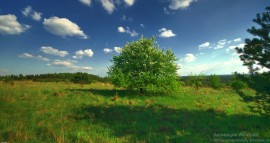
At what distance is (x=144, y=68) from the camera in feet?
85.7

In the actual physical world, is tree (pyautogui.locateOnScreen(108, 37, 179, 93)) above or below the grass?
above

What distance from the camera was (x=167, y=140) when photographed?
8.91 metres

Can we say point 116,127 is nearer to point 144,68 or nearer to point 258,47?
point 258,47

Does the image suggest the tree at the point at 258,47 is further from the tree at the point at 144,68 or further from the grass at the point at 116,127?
the tree at the point at 144,68

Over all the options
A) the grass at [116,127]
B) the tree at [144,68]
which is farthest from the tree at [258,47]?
the tree at [144,68]

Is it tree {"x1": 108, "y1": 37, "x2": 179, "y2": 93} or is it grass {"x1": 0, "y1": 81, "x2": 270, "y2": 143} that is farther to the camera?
tree {"x1": 108, "y1": 37, "x2": 179, "y2": 93}

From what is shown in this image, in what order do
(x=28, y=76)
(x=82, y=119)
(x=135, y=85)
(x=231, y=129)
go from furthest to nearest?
(x=28, y=76), (x=135, y=85), (x=82, y=119), (x=231, y=129)

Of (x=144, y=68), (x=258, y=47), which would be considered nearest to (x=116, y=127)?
(x=258, y=47)

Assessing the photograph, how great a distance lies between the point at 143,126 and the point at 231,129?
16.1 ft

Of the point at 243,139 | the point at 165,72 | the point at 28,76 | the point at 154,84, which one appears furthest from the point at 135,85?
the point at 28,76

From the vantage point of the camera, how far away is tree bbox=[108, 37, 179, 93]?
25062 millimetres

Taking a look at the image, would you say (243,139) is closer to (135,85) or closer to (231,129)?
(231,129)

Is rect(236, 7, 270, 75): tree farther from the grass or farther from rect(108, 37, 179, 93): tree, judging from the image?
rect(108, 37, 179, 93): tree

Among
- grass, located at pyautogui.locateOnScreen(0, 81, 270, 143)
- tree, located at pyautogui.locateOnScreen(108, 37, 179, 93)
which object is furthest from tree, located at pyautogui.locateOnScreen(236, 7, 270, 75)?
tree, located at pyautogui.locateOnScreen(108, 37, 179, 93)
